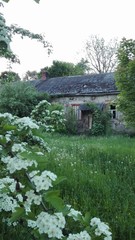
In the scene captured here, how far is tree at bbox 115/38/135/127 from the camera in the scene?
959 cm

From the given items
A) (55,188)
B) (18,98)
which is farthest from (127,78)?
(18,98)

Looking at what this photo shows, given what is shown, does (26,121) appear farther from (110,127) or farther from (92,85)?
(92,85)

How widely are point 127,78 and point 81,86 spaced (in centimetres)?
1808

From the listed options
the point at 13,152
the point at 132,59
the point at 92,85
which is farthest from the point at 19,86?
the point at 13,152

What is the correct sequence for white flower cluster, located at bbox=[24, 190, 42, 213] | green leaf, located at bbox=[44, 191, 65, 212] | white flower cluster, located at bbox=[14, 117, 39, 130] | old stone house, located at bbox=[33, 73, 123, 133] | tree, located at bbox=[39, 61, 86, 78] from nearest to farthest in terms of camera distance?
1. green leaf, located at bbox=[44, 191, 65, 212]
2. white flower cluster, located at bbox=[24, 190, 42, 213]
3. white flower cluster, located at bbox=[14, 117, 39, 130]
4. old stone house, located at bbox=[33, 73, 123, 133]
5. tree, located at bbox=[39, 61, 86, 78]

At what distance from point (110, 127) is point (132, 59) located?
13.9 meters

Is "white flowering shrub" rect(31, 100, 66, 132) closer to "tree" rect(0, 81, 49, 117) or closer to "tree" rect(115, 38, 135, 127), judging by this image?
"tree" rect(115, 38, 135, 127)

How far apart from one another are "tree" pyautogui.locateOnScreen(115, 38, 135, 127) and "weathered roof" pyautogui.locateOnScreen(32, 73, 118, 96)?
14.7m

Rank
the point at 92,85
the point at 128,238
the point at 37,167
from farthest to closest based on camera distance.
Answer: the point at 92,85
the point at 128,238
the point at 37,167

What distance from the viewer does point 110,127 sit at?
78.0 feet

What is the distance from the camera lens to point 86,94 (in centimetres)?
2605

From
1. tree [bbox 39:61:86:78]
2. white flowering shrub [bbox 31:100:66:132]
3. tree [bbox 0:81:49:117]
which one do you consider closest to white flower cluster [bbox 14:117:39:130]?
white flowering shrub [bbox 31:100:66:132]

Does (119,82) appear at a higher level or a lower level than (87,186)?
higher

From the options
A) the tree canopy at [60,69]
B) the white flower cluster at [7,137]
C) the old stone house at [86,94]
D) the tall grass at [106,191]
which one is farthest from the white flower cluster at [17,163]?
the tree canopy at [60,69]
